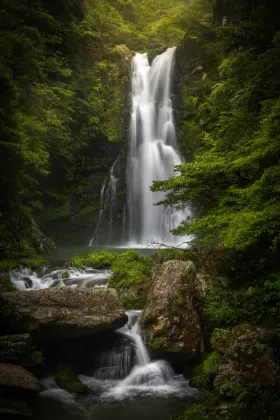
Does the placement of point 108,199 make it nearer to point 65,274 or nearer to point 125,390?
point 65,274

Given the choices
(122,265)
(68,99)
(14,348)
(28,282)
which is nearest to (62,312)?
(14,348)

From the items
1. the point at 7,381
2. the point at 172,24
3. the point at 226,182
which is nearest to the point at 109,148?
the point at 172,24

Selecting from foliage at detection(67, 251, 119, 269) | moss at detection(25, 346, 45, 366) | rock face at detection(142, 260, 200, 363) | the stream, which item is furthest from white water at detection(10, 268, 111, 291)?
moss at detection(25, 346, 45, 366)

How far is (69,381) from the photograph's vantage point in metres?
6.86

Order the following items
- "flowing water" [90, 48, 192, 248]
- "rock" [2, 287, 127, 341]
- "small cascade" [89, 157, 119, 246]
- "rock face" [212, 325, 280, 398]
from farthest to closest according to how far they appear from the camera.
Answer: "small cascade" [89, 157, 119, 246], "flowing water" [90, 48, 192, 248], "rock" [2, 287, 127, 341], "rock face" [212, 325, 280, 398]

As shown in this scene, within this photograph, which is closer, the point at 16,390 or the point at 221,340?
the point at 16,390

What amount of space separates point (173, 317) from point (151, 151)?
663 inches

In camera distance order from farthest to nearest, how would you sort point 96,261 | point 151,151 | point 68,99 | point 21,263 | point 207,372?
point 151,151 → point 68,99 → point 96,261 → point 21,263 → point 207,372

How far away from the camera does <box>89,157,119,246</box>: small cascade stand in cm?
2233

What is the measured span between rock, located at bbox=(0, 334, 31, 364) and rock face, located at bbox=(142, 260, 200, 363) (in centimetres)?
257

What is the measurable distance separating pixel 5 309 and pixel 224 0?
Answer: 64.4 feet

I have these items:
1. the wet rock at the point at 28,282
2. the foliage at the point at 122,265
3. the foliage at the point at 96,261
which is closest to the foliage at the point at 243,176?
the foliage at the point at 122,265

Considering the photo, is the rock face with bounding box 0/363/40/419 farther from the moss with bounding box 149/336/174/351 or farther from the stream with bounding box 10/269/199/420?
the moss with bounding box 149/336/174/351

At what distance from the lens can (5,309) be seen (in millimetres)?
7148
